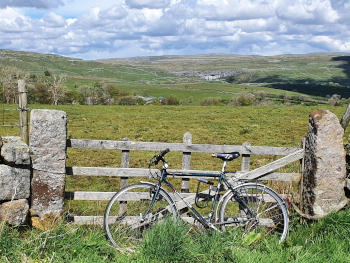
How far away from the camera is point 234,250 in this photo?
480 cm

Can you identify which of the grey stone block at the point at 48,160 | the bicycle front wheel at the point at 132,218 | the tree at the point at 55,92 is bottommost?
the tree at the point at 55,92

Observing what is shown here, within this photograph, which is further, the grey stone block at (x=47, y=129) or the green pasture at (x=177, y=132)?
the green pasture at (x=177, y=132)

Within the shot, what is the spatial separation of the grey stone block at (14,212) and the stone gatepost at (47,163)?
243 millimetres

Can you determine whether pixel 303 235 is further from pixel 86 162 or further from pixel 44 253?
pixel 86 162

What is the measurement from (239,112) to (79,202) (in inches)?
1108

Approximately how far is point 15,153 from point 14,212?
0.93 meters

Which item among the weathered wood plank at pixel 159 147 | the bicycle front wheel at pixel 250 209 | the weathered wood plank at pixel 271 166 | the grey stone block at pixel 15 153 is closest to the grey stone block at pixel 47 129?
the grey stone block at pixel 15 153

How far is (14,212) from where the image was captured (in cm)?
564

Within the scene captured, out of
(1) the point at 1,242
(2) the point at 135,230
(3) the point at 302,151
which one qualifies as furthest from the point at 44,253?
(3) the point at 302,151

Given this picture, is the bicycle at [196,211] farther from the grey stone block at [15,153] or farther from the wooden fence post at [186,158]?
the grey stone block at [15,153]

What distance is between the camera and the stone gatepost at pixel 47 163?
5895 millimetres

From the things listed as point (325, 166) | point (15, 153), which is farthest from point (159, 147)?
point (325, 166)

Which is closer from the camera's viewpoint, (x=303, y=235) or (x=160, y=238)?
(x=160, y=238)

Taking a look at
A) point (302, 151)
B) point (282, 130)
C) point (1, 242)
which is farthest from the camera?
point (282, 130)
